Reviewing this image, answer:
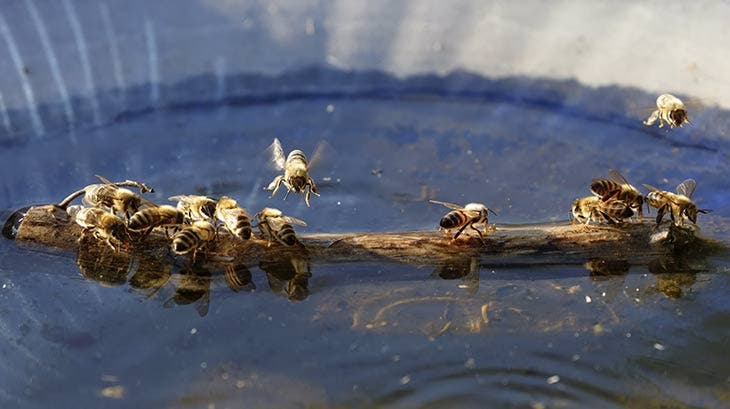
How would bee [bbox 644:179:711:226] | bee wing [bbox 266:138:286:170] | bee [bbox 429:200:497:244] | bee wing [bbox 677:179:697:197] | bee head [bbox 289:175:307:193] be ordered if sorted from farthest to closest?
bee wing [bbox 266:138:286:170], bee head [bbox 289:175:307:193], bee wing [bbox 677:179:697:197], bee [bbox 644:179:711:226], bee [bbox 429:200:497:244]

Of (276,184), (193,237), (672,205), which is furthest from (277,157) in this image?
(672,205)

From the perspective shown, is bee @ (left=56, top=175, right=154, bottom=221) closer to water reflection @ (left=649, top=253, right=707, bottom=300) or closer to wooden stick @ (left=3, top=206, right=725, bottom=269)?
wooden stick @ (left=3, top=206, right=725, bottom=269)

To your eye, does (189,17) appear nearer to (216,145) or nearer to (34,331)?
(216,145)

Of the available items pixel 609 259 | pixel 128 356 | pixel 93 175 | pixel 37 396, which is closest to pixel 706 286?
pixel 609 259

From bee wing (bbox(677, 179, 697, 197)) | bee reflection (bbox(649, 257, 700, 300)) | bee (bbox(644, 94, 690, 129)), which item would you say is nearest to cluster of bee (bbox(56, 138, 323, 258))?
bee reflection (bbox(649, 257, 700, 300))

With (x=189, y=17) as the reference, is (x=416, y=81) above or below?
below

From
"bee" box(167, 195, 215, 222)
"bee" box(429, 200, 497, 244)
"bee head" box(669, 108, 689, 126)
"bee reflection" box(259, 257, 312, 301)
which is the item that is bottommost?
"bee reflection" box(259, 257, 312, 301)
